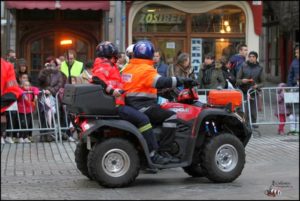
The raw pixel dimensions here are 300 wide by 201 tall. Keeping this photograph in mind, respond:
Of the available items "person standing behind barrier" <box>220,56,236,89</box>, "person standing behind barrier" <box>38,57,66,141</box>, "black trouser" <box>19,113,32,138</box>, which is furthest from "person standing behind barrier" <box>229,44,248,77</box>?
"black trouser" <box>19,113,32,138</box>

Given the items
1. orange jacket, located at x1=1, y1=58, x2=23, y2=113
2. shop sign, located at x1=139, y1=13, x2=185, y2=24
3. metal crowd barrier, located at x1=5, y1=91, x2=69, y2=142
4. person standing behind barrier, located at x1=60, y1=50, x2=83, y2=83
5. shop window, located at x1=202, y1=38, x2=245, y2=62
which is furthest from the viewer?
shop window, located at x1=202, y1=38, x2=245, y2=62

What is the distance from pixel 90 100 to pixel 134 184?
127 cm

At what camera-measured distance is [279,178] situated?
341 inches

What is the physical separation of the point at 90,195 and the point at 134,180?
80cm

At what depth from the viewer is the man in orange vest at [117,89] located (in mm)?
8164

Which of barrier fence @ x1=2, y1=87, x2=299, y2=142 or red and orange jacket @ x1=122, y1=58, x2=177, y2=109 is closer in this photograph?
red and orange jacket @ x1=122, y1=58, x2=177, y2=109

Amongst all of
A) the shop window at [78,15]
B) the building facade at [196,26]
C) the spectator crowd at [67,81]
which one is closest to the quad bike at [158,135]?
the spectator crowd at [67,81]

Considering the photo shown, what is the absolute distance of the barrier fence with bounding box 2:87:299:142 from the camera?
13.0m

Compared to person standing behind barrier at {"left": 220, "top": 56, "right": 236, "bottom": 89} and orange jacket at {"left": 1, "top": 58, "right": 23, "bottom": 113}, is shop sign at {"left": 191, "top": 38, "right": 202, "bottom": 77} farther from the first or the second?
orange jacket at {"left": 1, "top": 58, "right": 23, "bottom": 113}

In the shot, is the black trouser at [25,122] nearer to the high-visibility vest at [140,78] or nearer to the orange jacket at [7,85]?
the high-visibility vest at [140,78]

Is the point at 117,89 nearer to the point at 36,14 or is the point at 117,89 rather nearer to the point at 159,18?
the point at 159,18

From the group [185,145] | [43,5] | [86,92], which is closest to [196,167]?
[185,145]

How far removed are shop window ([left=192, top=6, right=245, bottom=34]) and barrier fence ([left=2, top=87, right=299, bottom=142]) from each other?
415 centimetres

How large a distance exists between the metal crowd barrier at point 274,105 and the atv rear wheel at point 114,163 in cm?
597
